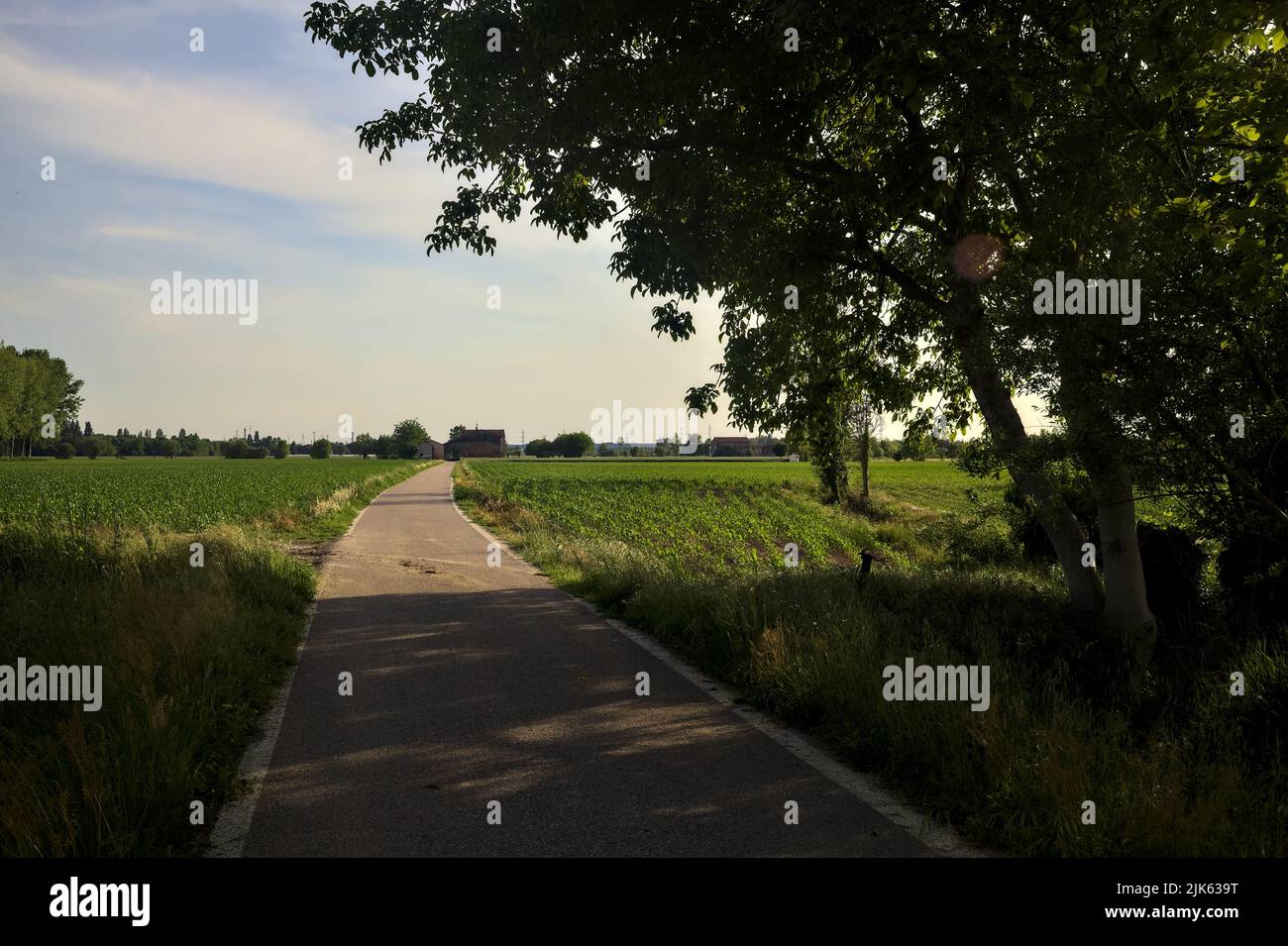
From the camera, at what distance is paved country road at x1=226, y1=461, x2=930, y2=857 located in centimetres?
414

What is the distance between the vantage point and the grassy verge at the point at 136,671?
4.12 meters

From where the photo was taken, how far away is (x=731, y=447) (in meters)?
170

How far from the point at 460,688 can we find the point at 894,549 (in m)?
24.8

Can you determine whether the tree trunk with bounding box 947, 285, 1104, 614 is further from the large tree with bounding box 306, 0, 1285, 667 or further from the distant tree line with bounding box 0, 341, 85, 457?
the distant tree line with bounding box 0, 341, 85, 457

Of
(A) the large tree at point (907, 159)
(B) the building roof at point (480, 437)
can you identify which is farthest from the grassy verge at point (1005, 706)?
(B) the building roof at point (480, 437)

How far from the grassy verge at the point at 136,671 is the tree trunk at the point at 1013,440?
8012 millimetres

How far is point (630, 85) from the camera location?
9.48 m

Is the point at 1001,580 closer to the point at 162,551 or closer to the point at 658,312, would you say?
the point at 658,312

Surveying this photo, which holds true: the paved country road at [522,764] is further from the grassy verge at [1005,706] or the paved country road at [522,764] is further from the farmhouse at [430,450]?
the farmhouse at [430,450]

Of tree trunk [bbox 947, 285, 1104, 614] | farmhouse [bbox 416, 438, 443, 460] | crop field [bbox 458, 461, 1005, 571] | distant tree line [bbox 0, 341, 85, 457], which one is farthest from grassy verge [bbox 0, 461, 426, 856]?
farmhouse [bbox 416, 438, 443, 460]

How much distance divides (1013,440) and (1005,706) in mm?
4663

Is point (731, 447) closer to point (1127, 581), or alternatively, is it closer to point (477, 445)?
point (477, 445)

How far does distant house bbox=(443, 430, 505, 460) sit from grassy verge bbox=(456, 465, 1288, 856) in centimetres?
15745
